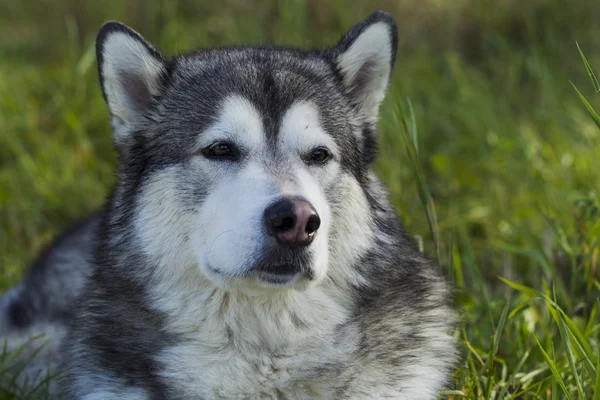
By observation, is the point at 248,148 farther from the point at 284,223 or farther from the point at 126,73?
the point at 126,73

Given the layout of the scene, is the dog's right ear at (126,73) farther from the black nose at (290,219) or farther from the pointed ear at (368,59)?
the black nose at (290,219)

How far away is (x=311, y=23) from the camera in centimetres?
844

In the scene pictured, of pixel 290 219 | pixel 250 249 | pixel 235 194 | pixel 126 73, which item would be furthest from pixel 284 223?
pixel 126 73

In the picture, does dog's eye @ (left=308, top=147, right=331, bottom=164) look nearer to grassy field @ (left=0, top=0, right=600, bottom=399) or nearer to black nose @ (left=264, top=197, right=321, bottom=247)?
black nose @ (left=264, top=197, right=321, bottom=247)

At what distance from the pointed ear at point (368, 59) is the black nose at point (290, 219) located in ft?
3.32

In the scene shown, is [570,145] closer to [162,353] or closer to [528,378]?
[528,378]

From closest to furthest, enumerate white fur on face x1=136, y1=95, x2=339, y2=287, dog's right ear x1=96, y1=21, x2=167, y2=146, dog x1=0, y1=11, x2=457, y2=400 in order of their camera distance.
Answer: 1. white fur on face x1=136, y1=95, x2=339, y2=287
2. dog x1=0, y1=11, x2=457, y2=400
3. dog's right ear x1=96, y1=21, x2=167, y2=146

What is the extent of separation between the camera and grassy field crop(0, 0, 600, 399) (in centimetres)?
436

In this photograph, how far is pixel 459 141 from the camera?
6891 millimetres

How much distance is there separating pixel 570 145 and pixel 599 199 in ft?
7.44

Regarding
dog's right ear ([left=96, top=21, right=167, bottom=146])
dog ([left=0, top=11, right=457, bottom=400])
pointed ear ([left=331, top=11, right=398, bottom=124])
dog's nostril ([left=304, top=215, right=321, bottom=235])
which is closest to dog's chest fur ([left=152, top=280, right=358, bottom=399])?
dog ([left=0, top=11, right=457, bottom=400])

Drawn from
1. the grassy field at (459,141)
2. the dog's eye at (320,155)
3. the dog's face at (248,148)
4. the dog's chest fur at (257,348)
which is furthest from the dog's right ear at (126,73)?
the grassy field at (459,141)

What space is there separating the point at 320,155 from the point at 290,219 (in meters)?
0.56

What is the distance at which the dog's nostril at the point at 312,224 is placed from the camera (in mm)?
3143
